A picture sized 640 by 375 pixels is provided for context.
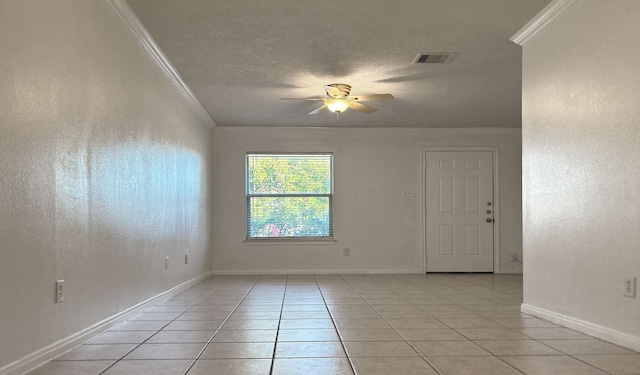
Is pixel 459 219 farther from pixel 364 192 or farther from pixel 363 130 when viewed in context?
pixel 363 130

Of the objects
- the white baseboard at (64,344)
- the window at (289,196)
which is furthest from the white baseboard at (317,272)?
the white baseboard at (64,344)

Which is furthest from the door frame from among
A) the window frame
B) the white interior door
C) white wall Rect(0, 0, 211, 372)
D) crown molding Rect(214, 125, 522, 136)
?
white wall Rect(0, 0, 211, 372)

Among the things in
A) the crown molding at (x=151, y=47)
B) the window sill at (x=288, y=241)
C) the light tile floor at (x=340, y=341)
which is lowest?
the light tile floor at (x=340, y=341)

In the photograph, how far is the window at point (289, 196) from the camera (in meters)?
8.18

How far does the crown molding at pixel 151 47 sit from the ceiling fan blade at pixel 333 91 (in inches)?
56.7

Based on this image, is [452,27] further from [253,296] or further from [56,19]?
[253,296]

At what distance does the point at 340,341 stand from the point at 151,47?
2.78m

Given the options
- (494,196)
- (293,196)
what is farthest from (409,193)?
(293,196)

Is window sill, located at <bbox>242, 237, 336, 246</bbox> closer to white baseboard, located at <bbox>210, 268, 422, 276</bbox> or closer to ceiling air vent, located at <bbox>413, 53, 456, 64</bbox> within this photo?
white baseboard, located at <bbox>210, 268, 422, 276</bbox>

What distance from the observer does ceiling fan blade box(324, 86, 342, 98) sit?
17.5 ft

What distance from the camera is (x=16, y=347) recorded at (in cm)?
235

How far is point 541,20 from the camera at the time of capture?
12.7 feet

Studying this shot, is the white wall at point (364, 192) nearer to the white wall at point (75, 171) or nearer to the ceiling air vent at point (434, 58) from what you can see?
the white wall at point (75, 171)

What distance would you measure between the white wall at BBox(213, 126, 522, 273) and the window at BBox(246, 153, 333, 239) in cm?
13
